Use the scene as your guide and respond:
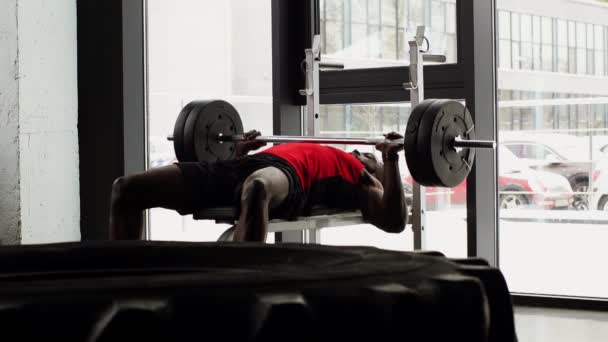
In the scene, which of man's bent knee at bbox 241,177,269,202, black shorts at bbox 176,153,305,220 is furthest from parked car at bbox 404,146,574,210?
man's bent knee at bbox 241,177,269,202

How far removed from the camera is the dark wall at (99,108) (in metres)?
4.06

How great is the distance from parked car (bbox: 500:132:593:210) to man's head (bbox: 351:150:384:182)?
0.64 metres

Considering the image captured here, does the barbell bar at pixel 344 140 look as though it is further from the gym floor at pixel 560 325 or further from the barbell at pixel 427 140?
the gym floor at pixel 560 325

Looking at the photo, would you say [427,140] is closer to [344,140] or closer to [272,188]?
[344,140]

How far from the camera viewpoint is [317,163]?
2979 mm

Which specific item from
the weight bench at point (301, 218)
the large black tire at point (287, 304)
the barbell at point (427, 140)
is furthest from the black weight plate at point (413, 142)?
the large black tire at point (287, 304)

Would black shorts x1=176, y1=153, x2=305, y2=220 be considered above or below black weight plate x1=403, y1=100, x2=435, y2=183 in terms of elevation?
below

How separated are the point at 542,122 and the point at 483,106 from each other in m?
0.28

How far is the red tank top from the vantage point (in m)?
2.95

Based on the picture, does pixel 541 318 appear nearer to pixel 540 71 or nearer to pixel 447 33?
pixel 540 71

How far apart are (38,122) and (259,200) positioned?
161cm

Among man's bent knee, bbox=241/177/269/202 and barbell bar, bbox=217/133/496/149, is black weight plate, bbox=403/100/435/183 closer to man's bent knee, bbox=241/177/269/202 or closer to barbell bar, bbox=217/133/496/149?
barbell bar, bbox=217/133/496/149

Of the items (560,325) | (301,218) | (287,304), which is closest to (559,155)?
(560,325)

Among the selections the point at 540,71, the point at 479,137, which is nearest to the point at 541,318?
the point at 479,137
